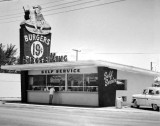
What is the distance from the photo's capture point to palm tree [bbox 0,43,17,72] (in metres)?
60.7

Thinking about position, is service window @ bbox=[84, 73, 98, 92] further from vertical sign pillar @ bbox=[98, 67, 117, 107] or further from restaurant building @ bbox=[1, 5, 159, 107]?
vertical sign pillar @ bbox=[98, 67, 117, 107]

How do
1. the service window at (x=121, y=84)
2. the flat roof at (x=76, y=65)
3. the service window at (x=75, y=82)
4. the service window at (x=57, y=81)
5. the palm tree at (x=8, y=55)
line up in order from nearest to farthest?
the flat roof at (x=76, y=65) < the service window at (x=75, y=82) < the service window at (x=121, y=84) < the service window at (x=57, y=81) < the palm tree at (x=8, y=55)

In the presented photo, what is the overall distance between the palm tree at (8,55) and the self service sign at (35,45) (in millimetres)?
27558

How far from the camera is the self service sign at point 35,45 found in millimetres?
32625

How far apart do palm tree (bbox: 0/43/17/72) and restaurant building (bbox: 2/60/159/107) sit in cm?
3000

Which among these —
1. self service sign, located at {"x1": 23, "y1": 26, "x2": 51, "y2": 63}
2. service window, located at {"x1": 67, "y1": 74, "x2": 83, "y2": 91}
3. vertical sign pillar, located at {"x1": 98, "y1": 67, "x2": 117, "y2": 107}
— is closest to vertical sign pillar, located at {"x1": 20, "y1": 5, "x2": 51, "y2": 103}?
self service sign, located at {"x1": 23, "y1": 26, "x2": 51, "y2": 63}

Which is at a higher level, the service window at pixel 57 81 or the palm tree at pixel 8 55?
the palm tree at pixel 8 55

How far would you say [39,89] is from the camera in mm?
30984

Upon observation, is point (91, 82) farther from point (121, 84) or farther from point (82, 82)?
point (121, 84)

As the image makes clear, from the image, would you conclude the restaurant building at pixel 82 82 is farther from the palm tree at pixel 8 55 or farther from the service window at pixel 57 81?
the palm tree at pixel 8 55

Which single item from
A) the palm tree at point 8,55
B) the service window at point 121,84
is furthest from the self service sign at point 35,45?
the palm tree at point 8,55

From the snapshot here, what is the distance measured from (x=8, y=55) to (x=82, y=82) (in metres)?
39.8

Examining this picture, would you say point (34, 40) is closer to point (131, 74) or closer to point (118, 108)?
point (131, 74)

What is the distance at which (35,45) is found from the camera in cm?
3353
